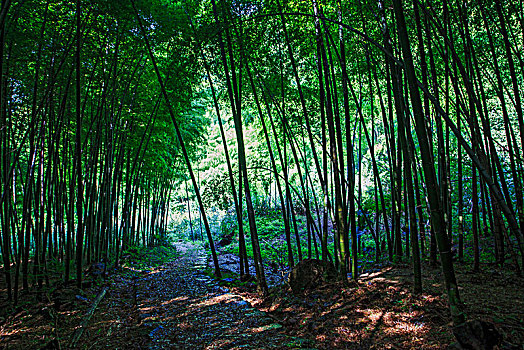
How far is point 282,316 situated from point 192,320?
0.80 metres

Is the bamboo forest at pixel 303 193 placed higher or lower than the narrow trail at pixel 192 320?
higher

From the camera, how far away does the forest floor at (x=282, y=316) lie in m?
1.90

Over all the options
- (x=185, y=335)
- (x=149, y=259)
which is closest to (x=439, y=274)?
(x=185, y=335)

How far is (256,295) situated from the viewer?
11.2 feet

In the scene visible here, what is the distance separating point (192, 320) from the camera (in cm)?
274

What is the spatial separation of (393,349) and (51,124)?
412 centimetres

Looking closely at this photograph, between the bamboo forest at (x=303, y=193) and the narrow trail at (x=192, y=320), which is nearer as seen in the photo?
the bamboo forest at (x=303, y=193)

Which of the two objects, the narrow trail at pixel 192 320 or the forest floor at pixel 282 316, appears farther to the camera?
the narrow trail at pixel 192 320

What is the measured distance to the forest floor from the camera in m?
1.90

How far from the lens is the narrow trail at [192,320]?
2.22 metres

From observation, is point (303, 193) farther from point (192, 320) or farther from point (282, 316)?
point (192, 320)

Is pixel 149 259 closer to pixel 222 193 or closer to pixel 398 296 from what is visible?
pixel 222 193

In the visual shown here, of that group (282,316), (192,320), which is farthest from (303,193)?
(192,320)

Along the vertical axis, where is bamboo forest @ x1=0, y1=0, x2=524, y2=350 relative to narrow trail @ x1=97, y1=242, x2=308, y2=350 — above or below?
above
